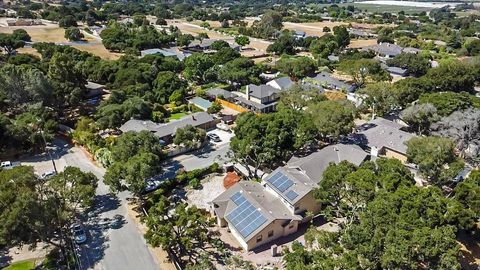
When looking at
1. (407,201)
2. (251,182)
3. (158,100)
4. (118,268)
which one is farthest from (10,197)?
(158,100)

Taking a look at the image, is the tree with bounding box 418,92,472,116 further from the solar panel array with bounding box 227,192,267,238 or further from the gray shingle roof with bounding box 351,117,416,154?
the solar panel array with bounding box 227,192,267,238

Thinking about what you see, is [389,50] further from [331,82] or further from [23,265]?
[23,265]

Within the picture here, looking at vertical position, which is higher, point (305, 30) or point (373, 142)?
point (373, 142)

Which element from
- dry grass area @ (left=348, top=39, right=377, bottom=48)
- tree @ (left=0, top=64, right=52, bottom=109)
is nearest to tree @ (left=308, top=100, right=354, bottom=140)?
tree @ (left=0, top=64, right=52, bottom=109)

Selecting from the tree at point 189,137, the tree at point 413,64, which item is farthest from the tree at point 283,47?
the tree at point 189,137

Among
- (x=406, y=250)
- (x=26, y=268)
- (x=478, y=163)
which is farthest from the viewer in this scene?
(x=478, y=163)

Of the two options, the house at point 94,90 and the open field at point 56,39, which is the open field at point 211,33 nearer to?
the open field at point 56,39

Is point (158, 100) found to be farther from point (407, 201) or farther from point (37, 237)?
point (407, 201)
